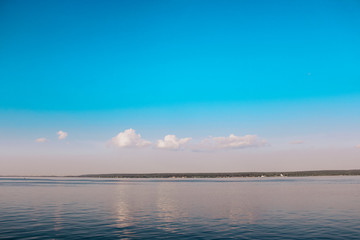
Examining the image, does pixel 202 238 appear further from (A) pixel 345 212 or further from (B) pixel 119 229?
(A) pixel 345 212

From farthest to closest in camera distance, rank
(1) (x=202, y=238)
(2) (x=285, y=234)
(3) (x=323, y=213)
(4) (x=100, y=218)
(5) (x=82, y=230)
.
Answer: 1. (3) (x=323, y=213)
2. (4) (x=100, y=218)
3. (5) (x=82, y=230)
4. (2) (x=285, y=234)
5. (1) (x=202, y=238)

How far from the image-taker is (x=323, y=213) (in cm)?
4309

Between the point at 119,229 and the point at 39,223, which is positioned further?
the point at 39,223

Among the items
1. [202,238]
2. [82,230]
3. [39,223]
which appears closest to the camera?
[202,238]

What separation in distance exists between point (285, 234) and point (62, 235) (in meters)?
20.2

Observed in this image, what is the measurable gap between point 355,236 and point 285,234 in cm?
589

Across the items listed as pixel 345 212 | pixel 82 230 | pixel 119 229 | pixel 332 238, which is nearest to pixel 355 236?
pixel 332 238

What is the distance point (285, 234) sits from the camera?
29.5m

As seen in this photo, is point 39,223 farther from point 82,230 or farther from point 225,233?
point 225,233

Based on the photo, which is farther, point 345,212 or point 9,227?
point 345,212

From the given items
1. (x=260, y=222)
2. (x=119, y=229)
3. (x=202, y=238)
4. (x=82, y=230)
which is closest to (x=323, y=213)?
(x=260, y=222)

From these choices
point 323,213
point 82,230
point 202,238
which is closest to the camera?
point 202,238

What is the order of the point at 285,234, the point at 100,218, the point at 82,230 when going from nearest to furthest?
the point at 285,234
the point at 82,230
the point at 100,218

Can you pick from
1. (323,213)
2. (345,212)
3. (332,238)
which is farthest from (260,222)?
(345,212)
